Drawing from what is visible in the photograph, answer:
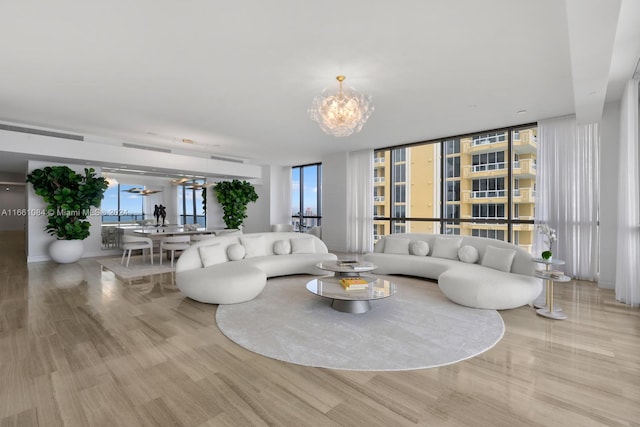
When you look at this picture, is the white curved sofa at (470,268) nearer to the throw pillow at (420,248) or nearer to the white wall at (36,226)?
the throw pillow at (420,248)

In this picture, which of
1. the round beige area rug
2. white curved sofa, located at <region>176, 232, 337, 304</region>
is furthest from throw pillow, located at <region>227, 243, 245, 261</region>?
the round beige area rug

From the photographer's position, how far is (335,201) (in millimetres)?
9641

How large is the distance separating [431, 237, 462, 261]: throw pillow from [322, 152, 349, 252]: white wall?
3.91 metres

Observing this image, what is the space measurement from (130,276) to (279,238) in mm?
2910

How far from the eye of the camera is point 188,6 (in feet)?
8.64

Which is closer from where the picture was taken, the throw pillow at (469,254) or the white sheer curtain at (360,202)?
the throw pillow at (469,254)

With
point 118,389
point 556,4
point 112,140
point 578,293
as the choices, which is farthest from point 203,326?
point 112,140

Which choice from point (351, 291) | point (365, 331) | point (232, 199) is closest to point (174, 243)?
point (232, 199)

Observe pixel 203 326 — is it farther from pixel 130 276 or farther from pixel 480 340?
pixel 130 276

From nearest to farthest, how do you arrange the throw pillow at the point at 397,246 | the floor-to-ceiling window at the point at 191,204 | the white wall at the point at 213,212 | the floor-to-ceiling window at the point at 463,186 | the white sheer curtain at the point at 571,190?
the white sheer curtain at the point at 571,190, the throw pillow at the point at 397,246, the floor-to-ceiling window at the point at 463,186, the white wall at the point at 213,212, the floor-to-ceiling window at the point at 191,204

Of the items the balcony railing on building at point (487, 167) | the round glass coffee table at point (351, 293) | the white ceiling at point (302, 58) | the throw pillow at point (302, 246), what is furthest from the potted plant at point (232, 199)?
the balcony railing on building at point (487, 167)

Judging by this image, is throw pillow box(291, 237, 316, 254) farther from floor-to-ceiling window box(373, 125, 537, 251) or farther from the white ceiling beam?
the white ceiling beam

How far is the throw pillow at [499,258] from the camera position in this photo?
14.6ft

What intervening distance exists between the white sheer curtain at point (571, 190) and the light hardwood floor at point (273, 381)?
224 cm
